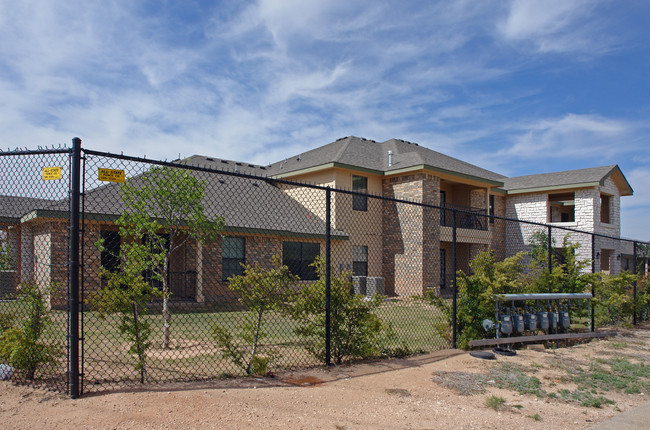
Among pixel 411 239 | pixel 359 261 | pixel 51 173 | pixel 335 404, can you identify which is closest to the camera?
pixel 51 173

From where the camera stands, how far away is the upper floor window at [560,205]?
86.1ft

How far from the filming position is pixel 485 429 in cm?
423

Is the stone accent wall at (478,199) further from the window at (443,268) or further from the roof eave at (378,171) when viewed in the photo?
the window at (443,268)

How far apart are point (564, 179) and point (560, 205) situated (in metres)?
3.28

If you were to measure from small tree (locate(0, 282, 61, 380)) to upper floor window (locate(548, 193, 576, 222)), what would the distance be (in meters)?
26.4

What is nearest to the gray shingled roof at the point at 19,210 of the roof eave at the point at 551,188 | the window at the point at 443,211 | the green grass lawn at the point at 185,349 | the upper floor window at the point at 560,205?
the green grass lawn at the point at 185,349

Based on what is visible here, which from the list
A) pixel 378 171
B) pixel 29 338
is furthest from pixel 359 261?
pixel 29 338

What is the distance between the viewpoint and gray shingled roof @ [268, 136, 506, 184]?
20.6 metres

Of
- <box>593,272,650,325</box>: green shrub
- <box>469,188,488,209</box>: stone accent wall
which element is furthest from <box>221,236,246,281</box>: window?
<box>469,188,488,209</box>: stone accent wall

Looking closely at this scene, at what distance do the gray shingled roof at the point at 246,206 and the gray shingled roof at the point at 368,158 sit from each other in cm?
175

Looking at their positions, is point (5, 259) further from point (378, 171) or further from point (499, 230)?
point (499, 230)

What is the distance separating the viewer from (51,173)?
14.5 ft

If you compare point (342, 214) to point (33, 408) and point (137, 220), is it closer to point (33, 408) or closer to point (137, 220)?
point (137, 220)

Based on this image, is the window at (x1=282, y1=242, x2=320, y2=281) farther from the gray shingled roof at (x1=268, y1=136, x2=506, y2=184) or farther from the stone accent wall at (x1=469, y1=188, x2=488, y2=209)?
the stone accent wall at (x1=469, y1=188, x2=488, y2=209)
